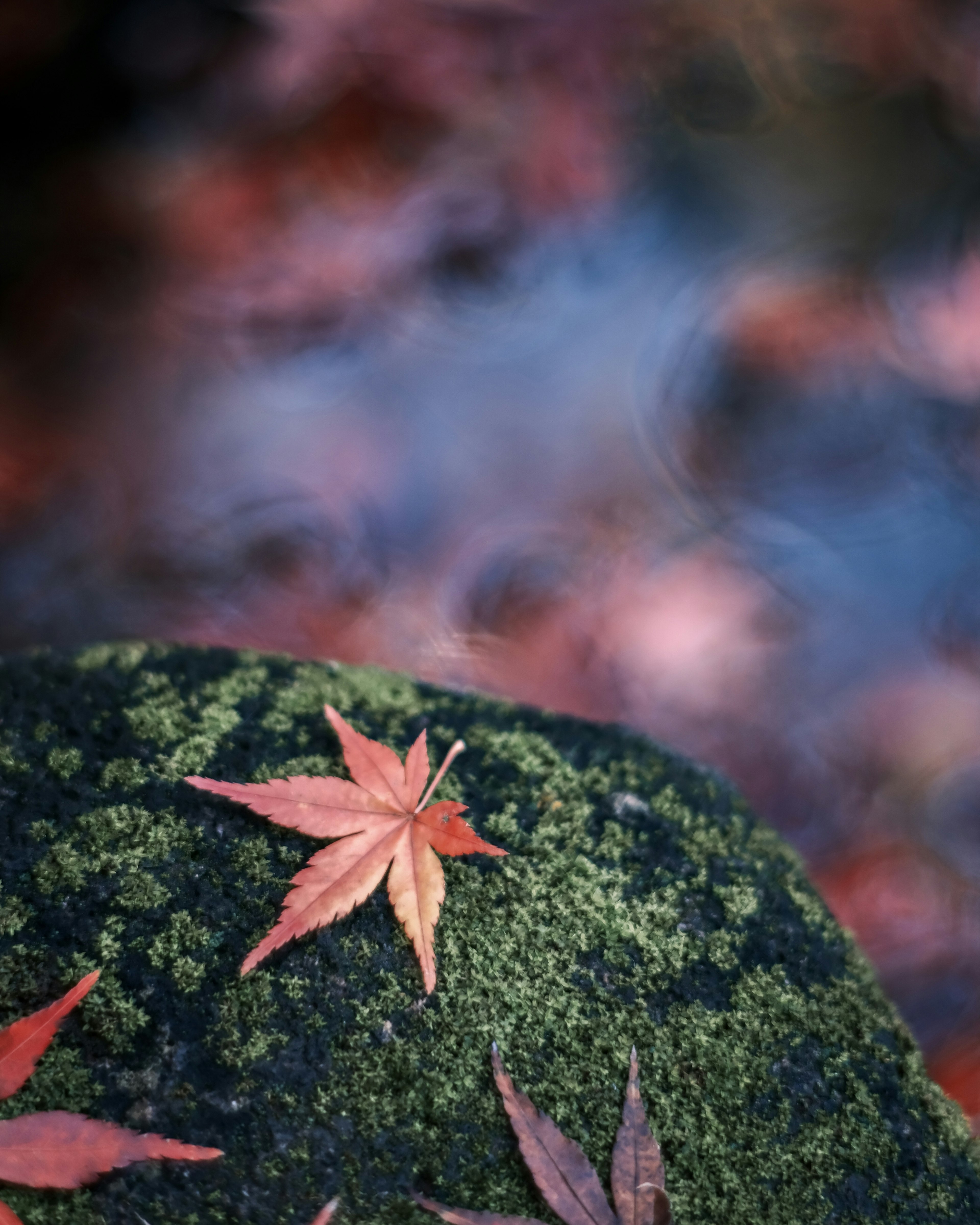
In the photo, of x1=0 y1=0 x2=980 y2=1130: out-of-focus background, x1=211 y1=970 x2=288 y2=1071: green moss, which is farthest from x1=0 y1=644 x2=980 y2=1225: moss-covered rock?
x1=0 y1=0 x2=980 y2=1130: out-of-focus background

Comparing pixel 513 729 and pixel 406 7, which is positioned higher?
pixel 406 7

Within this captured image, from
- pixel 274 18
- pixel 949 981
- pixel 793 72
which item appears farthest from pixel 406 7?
pixel 949 981

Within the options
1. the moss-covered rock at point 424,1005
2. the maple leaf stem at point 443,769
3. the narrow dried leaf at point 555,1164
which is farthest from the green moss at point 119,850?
the narrow dried leaf at point 555,1164

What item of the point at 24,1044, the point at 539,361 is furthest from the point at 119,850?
the point at 539,361

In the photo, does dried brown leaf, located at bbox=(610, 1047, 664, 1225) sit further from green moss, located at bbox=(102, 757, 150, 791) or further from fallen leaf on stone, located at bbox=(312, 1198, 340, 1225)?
green moss, located at bbox=(102, 757, 150, 791)

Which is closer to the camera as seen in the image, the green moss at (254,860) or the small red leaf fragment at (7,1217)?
the small red leaf fragment at (7,1217)

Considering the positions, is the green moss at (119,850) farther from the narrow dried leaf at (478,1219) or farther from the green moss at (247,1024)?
the narrow dried leaf at (478,1219)

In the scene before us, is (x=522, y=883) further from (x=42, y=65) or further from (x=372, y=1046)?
(x=42, y=65)
